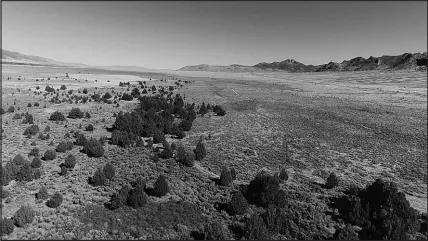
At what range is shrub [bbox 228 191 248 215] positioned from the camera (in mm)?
14719

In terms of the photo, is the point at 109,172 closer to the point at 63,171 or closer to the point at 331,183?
the point at 63,171

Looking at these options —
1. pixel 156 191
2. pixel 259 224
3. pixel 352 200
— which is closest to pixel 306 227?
pixel 259 224

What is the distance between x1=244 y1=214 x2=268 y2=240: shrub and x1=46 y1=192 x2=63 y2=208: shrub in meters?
9.87

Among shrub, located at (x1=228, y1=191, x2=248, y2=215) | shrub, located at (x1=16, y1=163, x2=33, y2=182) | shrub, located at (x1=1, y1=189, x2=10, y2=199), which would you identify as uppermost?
shrub, located at (x1=16, y1=163, x2=33, y2=182)

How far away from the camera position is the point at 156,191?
16.2m

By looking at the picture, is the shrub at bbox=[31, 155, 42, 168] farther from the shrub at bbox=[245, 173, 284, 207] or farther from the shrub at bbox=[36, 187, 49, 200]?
the shrub at bbox=[245, 173, 284, 207]

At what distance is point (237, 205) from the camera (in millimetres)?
14797

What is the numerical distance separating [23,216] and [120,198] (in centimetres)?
437

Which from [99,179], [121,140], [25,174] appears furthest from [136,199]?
[121,140]

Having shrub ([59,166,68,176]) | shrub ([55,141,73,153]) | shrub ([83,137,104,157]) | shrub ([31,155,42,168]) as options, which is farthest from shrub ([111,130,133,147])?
shrub ([31,155,42,168])

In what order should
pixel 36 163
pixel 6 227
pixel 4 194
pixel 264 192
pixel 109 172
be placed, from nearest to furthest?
pixel 6 227 < pixel 4 194 < pixel 264 192 < pixel 109 172 < pixel 36 163

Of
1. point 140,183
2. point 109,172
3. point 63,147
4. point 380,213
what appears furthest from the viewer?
point 63,147

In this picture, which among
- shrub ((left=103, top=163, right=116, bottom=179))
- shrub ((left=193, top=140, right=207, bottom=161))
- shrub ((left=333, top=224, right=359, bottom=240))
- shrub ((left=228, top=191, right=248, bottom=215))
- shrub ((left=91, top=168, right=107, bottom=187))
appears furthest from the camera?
shrub ((left=193, top=140, right=207, bottom=161))

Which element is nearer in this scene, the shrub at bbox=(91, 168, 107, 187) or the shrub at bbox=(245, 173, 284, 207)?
the shrub at bbox=(245, 173, 284, 207)
